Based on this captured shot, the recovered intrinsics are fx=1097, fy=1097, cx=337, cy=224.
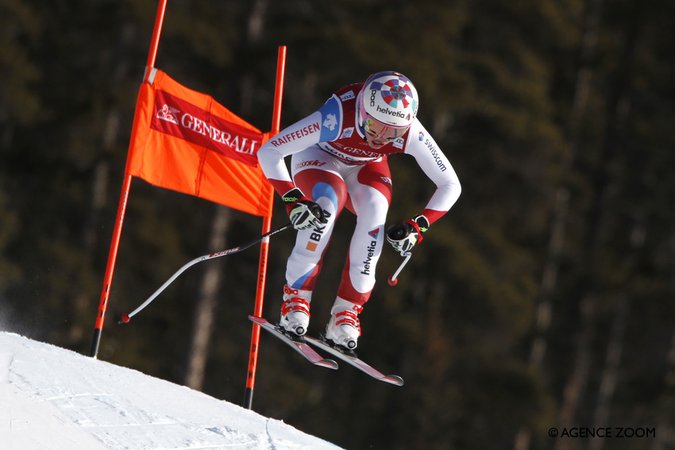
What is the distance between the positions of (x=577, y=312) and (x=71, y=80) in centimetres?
1091

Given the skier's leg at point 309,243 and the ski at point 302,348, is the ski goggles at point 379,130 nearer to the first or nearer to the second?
the skier's leg at point 309,243

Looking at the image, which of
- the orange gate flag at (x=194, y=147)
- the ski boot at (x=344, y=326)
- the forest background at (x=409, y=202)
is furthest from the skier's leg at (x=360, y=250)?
the forest background at (x=409, y=202)

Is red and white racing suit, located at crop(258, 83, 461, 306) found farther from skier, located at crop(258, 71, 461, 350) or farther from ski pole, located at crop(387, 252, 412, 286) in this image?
ski pole, located at crop(387, 252, 412, 286)

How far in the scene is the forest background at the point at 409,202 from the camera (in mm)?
19422

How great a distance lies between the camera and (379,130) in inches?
278

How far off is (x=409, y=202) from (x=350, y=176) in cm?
1245

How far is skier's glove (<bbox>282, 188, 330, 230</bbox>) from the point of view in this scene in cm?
689

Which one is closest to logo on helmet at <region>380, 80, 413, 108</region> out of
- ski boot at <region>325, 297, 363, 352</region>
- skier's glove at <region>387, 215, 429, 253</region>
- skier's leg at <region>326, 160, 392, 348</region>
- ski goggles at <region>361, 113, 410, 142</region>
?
ski goggles at <region>361, 113, 410, 142</region>

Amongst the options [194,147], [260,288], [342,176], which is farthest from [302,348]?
[194,147]

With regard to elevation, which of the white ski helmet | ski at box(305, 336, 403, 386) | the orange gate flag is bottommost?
ski at box(305, 336, 403, 386)

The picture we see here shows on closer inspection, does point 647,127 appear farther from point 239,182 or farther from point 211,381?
point 239,182

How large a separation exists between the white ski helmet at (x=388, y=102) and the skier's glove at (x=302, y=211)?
0.64 meters

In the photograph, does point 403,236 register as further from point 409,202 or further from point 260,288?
point 409,202

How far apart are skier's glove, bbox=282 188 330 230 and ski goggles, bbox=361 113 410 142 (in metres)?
0.59
